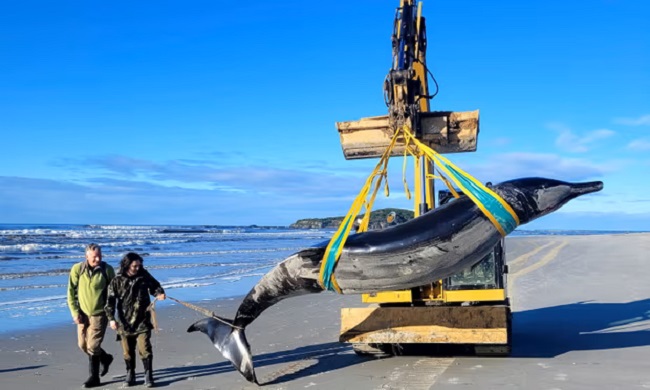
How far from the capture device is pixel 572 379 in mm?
7582

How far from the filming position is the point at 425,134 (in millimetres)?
8188

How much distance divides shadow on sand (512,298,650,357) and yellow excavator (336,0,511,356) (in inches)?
39.9

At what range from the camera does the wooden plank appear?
8305 millimetres

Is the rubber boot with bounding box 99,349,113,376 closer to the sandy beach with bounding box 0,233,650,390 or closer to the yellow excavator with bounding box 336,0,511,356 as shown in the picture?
the sandy beach with bounding box 0,233,650,390

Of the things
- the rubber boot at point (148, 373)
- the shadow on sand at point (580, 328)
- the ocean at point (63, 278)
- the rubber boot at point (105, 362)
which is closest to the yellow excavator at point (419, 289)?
the shadow on sand at point (580, 328)

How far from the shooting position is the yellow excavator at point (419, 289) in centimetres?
812

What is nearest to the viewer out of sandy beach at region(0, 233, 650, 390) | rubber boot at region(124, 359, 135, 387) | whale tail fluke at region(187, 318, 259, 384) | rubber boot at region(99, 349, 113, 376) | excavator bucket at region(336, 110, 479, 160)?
whale tail fluke at region(187, 318, 259, 384)

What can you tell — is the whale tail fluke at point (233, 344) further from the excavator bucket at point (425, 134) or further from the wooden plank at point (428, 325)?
the excavator bucket at point (425, 134)

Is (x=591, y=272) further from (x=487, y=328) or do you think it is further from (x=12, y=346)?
(x=12, y=346)

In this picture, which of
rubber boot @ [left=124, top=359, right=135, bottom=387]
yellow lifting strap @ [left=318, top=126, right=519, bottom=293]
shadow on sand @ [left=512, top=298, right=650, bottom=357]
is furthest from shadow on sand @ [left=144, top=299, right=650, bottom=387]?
yellow lifting strap @ [left=318, top=126, right=519, bottom=293]

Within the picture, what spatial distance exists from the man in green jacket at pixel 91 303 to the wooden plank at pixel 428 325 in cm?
324

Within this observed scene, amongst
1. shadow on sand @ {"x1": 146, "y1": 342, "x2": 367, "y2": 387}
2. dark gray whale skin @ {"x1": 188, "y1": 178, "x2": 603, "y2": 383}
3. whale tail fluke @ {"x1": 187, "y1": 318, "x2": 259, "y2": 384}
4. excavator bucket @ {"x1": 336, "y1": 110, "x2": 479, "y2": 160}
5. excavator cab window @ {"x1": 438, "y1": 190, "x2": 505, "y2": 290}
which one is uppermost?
excavator bucket @ {"x1": 336, "y1": 110, "x2": 479, "y2": 160}

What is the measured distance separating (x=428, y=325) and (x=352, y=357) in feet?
4.92

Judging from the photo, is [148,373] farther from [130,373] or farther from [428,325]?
[428,325]
